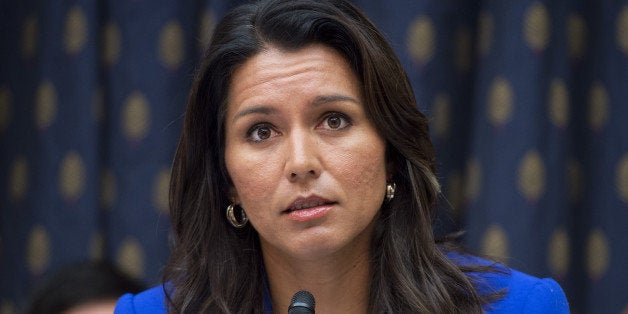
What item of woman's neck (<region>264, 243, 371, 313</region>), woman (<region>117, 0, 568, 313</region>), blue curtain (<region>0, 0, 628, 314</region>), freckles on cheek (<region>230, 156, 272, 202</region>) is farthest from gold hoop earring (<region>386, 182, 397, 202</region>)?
blue curtain (<region>0, 0, 628, 314</region>)

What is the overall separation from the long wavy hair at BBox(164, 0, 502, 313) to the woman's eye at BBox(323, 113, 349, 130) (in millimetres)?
49

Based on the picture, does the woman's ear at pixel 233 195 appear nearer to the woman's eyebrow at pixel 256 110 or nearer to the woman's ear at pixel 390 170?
the woman's eyebrow at pixel 256 110

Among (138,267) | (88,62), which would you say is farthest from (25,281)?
(88,62)

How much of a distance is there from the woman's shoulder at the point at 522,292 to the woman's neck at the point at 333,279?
214 mm

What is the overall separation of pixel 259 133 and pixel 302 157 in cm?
14

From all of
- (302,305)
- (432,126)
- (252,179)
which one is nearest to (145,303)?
(252,179)

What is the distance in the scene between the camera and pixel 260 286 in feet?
6.81

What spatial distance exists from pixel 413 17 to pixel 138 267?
1109 millimetres

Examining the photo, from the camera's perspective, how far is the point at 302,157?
71.4 inches

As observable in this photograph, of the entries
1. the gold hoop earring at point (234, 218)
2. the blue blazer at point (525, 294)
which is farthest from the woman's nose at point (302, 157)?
the blue blazer at point (525, 294)

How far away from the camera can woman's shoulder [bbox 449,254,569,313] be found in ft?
6.33

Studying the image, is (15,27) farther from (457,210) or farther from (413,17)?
(457,210)

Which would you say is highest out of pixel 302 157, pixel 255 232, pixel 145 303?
pixel 302 157

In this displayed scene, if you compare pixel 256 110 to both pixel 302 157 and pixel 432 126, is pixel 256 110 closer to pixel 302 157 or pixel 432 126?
pixel 302 157
